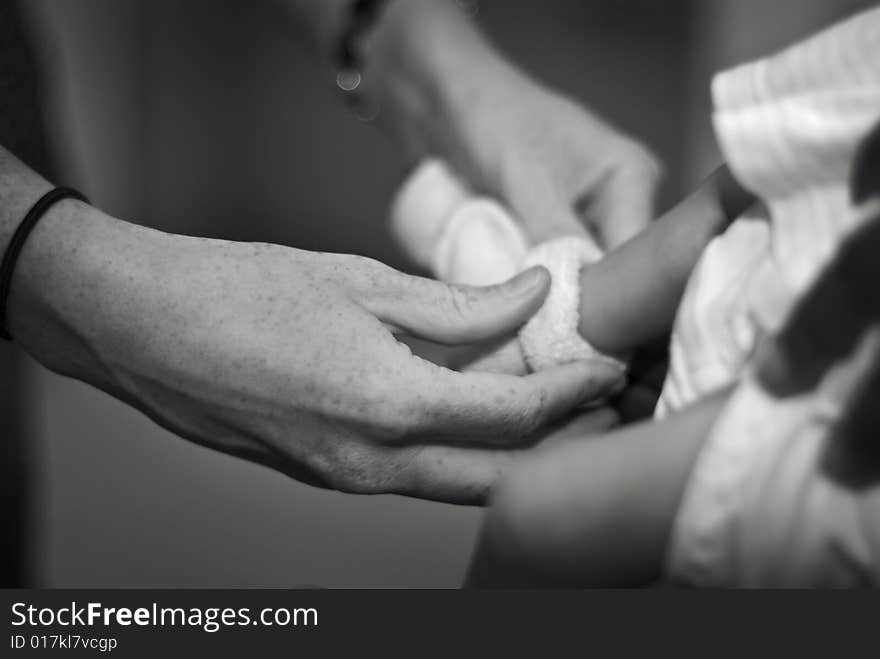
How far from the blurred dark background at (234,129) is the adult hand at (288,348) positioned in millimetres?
439

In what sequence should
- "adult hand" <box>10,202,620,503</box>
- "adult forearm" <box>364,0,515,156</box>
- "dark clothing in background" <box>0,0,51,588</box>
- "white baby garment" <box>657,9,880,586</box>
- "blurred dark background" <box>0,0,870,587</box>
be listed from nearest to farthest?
"white baby garment" <box>657,9,880,586</box>
"adult hand" <box>10,202,620,503</box>
"dark clothing in background" <box>0,0,51,588</box>
"adult forearm" <box>364,0,515,156</box>
"blurred dark background" <box>0,0,870,587</box>

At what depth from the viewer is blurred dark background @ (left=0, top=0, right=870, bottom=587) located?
3.18 feet

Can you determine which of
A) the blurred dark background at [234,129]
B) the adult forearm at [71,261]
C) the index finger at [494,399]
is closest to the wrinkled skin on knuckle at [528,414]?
the index finger at [494,399]

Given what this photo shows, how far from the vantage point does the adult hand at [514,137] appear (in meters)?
0.65

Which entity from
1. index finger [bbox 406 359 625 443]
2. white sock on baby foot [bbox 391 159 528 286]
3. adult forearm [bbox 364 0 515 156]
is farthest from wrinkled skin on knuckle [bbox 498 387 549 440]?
adult forearm [bbox 364 0 515 156]

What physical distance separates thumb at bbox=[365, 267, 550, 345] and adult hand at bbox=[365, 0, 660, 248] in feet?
0.42

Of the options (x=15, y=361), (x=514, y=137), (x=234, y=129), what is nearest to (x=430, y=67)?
(x=514, y=137)

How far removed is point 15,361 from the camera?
74 cm

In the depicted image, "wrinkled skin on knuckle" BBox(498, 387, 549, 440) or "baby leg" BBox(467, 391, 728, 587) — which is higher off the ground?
"wrinkled skin on knuckle" BBox(498, 387, 549, 440)

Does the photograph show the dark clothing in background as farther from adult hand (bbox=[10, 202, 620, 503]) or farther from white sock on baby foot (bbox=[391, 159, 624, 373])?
white sock on baby foot (bbox=[391, 159, 624, 373])

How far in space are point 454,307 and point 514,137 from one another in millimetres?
264

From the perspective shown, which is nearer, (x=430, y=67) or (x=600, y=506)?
(x=600, y=506)

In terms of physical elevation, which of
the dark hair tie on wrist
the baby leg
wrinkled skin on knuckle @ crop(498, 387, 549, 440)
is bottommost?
the baby leg

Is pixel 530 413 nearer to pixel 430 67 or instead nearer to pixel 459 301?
pixel 459 301
